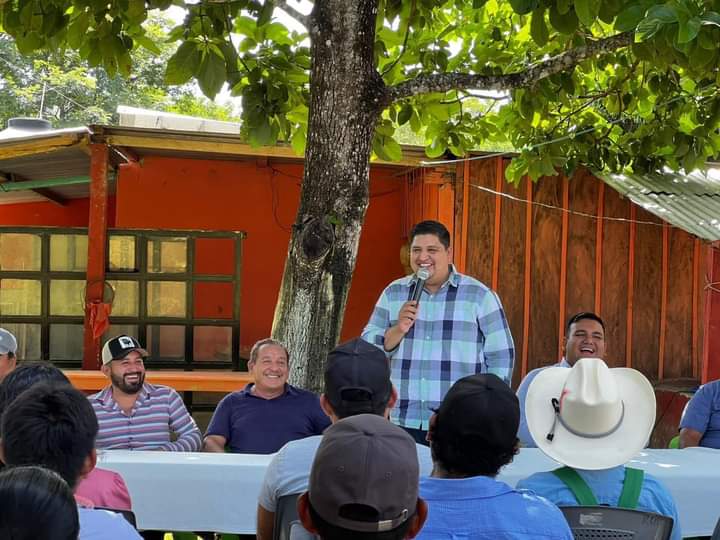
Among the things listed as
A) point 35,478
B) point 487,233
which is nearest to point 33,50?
point 35,478

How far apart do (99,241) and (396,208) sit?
3.96 metres

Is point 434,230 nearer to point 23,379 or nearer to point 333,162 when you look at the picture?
point 333,162

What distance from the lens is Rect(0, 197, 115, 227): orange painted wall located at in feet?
38.3

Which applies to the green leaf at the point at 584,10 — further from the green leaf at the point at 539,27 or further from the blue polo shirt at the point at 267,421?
the blue polo shirt at the point at 267,421

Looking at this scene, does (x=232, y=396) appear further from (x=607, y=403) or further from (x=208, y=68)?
(x=607, y=403)

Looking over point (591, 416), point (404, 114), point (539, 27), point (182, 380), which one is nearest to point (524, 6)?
point (539, 27)

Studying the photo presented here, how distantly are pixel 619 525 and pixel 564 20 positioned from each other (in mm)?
2076

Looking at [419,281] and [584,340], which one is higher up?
[419,281]

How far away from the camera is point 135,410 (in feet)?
14.5

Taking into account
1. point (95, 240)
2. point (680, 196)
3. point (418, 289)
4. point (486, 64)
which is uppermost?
point (486, 64)

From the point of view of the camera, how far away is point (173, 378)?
6.95 meters

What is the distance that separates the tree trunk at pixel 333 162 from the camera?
4.09m

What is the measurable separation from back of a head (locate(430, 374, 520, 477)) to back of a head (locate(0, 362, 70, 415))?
1.60 meters

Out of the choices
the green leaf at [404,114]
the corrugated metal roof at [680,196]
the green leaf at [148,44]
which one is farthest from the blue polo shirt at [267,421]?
the corrugated metal roof at [680,196]
